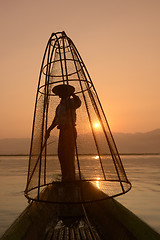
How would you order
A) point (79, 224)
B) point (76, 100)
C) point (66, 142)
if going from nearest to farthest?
point (79, 224), point (66, 142), point (76, 100)

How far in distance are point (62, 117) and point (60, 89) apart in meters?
0.67

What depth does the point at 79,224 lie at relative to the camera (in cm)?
281

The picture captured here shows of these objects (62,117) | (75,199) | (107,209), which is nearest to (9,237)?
(75,199)

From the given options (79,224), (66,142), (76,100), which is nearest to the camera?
(79,224)

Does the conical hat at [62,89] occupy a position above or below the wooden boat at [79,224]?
above

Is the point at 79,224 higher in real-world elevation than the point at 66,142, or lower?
lower

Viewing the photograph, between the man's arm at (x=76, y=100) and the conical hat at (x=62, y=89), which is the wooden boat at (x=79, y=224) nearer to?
the man's arm at (x=76, y=100)

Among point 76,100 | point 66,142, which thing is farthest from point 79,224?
point 76,100

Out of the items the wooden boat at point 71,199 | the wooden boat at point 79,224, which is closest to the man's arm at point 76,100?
the wooden boat at point 71,199

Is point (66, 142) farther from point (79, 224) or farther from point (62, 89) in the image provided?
point (79, 224)

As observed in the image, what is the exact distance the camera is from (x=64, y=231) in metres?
2.60

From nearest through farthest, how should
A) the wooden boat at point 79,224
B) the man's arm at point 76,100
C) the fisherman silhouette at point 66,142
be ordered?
the wooden boat at point 79,224 < the fisherman silhouette at point 66,142 < the man's arm at point 76,100

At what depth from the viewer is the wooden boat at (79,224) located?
8.32 ft

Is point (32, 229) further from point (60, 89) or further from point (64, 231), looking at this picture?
point (60, 89)
